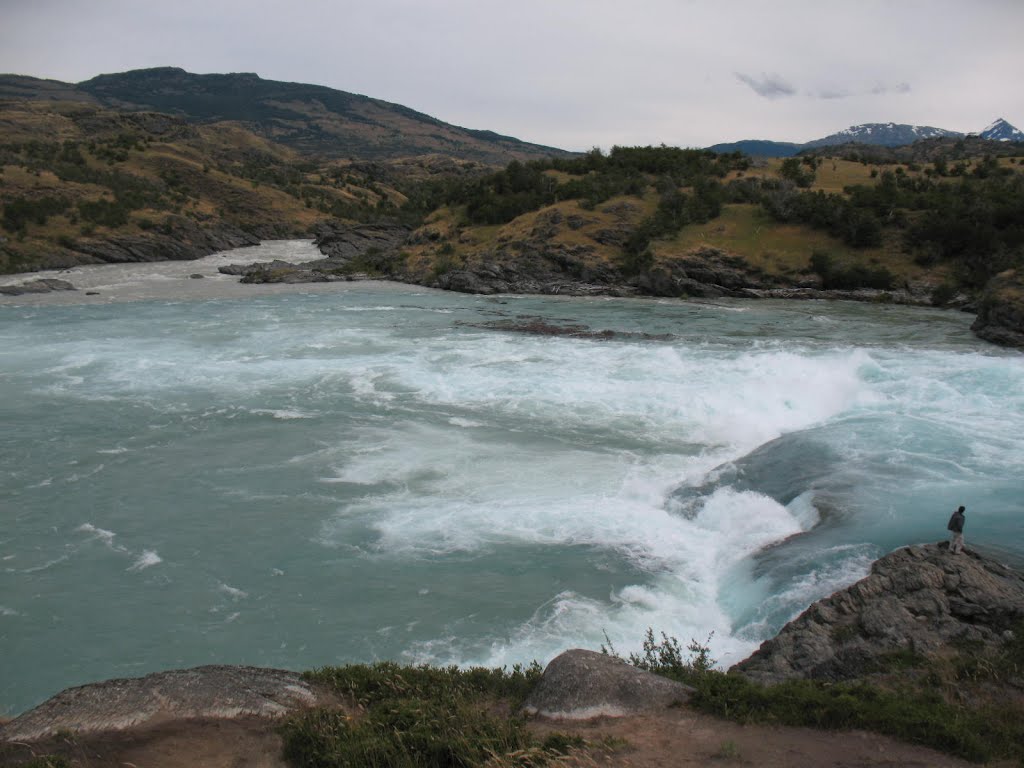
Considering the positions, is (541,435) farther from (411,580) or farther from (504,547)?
(411,580)

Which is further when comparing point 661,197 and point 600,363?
point 661,197

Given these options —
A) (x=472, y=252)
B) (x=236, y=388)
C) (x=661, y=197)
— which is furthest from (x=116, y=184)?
(x=236, y=388)

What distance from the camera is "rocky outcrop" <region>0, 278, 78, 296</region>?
39125 millimetres

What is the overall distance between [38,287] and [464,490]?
121 ft

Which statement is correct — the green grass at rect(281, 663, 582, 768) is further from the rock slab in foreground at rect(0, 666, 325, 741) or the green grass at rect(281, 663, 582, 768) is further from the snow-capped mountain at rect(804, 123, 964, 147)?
the snow-capped mountain at rect(804, 123, 964, 147)

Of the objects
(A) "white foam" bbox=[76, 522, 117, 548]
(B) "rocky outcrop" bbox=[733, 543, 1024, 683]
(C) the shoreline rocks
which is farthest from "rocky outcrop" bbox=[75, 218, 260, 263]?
(B) "rocky outcrop" bbox=[733, 543, 1024, 683]

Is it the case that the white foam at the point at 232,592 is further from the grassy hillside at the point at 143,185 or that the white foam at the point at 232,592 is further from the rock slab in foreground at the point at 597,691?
the grassy hillside at the point at 143,185

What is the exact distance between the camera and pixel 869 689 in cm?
639

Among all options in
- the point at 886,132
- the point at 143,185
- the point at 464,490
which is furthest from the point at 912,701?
the point at 886,132

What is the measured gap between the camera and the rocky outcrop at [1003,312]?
2488 centimetres

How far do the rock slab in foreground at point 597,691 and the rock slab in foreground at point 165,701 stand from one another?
6.86 ft

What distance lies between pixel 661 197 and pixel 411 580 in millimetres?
38400

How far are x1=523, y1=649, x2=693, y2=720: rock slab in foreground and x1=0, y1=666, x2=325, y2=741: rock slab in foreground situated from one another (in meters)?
2.09

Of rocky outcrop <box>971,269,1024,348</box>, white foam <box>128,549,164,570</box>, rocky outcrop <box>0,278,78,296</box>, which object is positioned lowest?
white foam <box>128,549,164,570</box>
